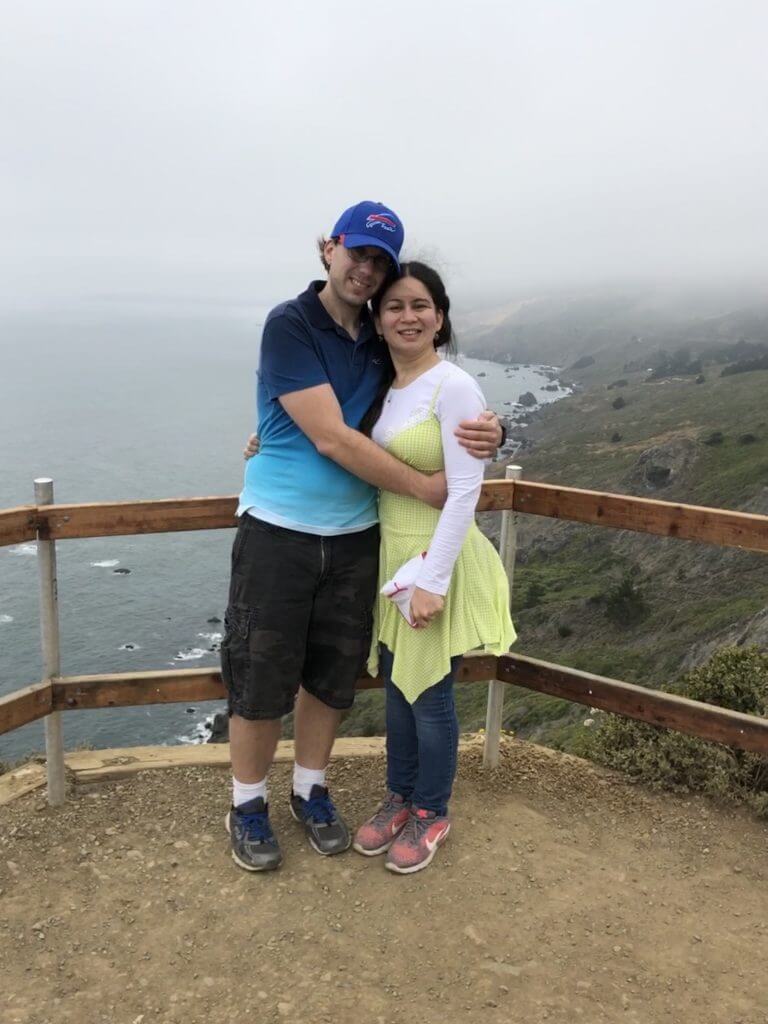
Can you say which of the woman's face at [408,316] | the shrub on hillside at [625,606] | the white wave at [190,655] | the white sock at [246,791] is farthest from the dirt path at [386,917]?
the white wave at [190,655]

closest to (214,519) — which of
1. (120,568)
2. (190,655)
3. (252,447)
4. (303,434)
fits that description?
(252,447)

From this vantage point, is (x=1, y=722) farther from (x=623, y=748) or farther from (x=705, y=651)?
(x=705, y=651)

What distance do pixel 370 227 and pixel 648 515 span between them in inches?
65.6

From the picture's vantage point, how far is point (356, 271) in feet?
8.91

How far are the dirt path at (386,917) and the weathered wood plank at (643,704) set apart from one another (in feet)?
1.59

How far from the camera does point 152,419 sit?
436 feet

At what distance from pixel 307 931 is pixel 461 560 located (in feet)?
4.58

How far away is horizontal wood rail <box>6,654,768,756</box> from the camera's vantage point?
339 centimetres

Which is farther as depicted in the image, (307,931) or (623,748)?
(623,748)

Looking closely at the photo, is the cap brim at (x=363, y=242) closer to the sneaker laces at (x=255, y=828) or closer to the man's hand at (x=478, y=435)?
the man's hand at (x=478, y=435)

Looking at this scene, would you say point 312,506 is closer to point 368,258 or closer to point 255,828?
point 368,258

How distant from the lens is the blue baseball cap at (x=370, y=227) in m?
2.65

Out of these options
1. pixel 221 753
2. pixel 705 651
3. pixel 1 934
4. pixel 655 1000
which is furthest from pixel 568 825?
pixel 705 651

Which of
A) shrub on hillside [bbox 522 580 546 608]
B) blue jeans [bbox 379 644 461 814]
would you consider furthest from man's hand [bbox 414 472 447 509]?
shrub on hillside [bbox 522 580 546 608]
